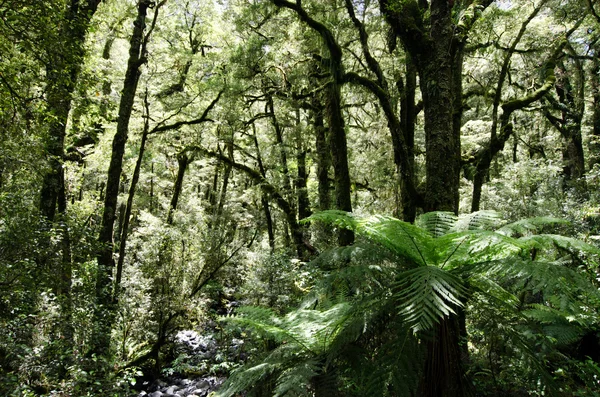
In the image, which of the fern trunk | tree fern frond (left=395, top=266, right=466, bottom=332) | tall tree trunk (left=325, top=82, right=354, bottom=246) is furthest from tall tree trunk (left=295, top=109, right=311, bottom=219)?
tree fern frond (left=395, top=266, right=466, bottom=332)

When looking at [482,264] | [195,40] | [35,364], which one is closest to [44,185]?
[35,364]

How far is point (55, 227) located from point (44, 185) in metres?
1.65

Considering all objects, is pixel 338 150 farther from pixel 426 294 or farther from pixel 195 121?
pixel 426 294

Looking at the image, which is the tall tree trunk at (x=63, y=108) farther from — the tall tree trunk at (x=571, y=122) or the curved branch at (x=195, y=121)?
the tall tree trunk at (x=571, y=122)

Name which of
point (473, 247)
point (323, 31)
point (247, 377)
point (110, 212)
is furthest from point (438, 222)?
point (110, 212)

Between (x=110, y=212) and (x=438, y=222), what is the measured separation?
6.79m

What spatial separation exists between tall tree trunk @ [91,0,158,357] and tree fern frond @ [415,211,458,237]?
528cm

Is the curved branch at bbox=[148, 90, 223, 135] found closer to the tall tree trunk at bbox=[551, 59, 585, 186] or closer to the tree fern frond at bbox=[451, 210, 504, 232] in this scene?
the tree fern frond at bbox=[451, 210, 504, 232]

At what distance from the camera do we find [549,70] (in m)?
8.95

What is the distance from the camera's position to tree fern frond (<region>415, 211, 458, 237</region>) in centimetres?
300

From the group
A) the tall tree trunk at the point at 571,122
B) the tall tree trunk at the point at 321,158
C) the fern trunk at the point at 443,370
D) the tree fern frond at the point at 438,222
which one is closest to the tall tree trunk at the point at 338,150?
the tall tree trunk at the point at 321,158

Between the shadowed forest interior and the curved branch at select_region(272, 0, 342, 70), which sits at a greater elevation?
the curved branch at select_region(272, 0, 342, 70)

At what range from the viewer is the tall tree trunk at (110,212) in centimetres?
611

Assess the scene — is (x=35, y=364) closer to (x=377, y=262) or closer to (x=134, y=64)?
(x=377, y=262)
